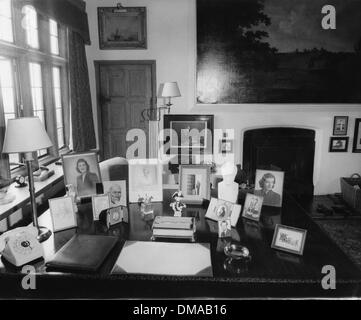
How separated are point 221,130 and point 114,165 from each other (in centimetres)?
248

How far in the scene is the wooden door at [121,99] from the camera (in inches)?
203

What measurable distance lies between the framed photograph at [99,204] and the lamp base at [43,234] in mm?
260

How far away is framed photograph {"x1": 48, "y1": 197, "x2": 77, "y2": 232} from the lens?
5.80ft

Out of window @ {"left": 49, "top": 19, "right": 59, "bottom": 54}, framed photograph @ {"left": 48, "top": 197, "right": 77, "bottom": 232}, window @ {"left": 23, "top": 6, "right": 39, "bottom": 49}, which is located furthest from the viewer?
window @ {"left": 49, "top": 19, "right": 59, "bottom": 54}

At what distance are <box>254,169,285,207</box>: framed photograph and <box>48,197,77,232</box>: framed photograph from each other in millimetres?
1136

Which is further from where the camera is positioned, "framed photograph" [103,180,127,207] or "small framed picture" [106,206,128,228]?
"framed photograph" [103,180,127,207]

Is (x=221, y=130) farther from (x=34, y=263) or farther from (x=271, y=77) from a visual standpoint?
(x=34, y=263)

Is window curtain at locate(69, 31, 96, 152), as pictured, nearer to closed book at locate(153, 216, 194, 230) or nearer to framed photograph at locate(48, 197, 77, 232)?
framed photograph at locate(48, 197, 77, 232)

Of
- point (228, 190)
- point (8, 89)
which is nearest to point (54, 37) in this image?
point (8, 89)

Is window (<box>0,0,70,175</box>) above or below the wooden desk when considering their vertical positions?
above

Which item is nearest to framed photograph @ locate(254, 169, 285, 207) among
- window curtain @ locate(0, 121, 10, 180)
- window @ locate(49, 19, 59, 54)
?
window curtain @ locate(0, 121, 10, 180)

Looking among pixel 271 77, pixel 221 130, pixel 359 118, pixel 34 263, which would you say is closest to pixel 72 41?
pixel 221 130

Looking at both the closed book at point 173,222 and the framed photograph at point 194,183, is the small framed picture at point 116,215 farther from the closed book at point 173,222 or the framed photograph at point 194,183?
the framed photograph at point 194,183

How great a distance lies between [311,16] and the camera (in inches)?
193
